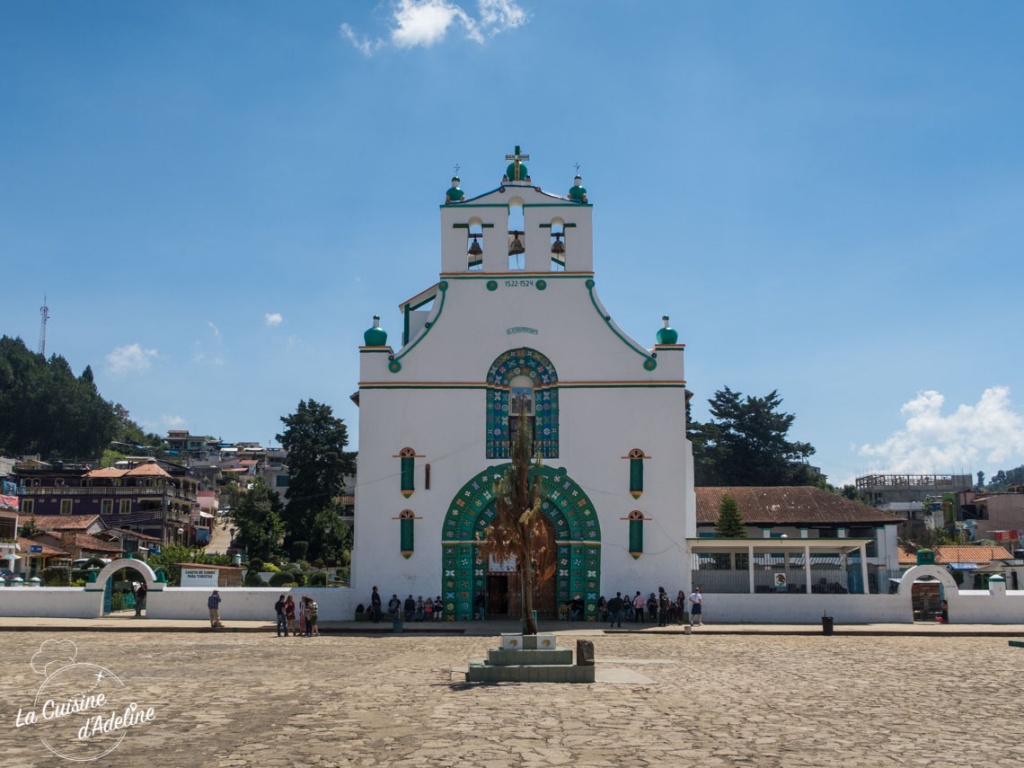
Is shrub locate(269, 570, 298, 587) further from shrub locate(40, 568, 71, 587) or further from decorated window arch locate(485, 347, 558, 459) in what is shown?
decorated window arch locate(485, 347, 558, 459)

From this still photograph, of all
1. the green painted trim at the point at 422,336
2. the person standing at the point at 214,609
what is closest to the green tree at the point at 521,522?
the person standing at the point at 214,609

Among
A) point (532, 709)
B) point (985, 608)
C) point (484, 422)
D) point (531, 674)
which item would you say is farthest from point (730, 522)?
point (532, 709)

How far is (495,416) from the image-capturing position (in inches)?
1203

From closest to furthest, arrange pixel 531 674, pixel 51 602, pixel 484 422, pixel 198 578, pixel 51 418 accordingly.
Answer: pixel 531 674
pixel 51 602
pixel 484 422
pixel 198 578
pixel 51 418

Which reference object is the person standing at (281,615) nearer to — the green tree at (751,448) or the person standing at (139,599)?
the person standing at (139,599)

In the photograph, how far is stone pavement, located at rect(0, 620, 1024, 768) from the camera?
9.66 m

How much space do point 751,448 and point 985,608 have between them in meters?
38.3

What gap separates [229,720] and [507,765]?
13.0 ft

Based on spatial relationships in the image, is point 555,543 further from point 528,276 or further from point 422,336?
point 528,276

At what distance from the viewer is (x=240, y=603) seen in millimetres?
28984

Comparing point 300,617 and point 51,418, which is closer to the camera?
point 300,617

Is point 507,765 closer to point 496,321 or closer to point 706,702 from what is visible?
point 706,702

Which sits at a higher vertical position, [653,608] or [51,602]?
[51,602]

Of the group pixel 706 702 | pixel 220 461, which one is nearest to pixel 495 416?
pixel 706 702
